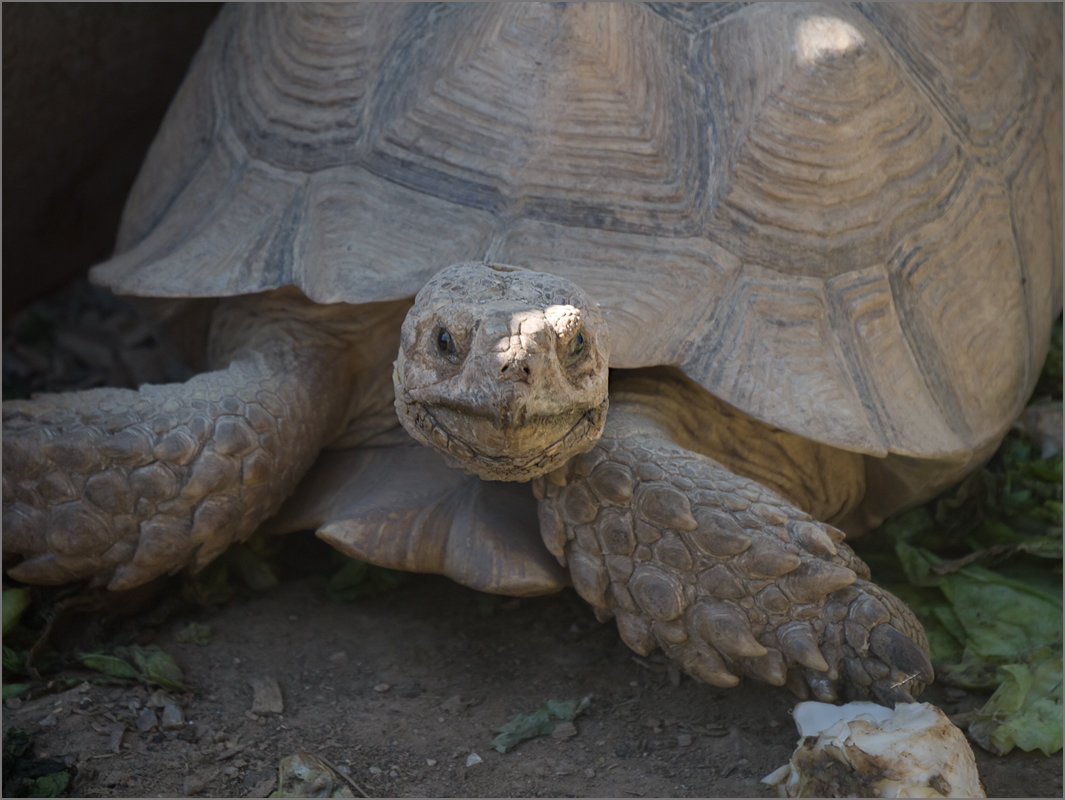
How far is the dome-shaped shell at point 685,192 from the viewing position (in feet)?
8.46

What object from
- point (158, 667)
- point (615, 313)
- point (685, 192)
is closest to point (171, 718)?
point (158, 667)

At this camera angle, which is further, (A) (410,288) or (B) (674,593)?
(A) (410,288)

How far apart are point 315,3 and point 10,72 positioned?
1.16 metres

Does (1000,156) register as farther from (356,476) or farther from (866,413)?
(356,476)

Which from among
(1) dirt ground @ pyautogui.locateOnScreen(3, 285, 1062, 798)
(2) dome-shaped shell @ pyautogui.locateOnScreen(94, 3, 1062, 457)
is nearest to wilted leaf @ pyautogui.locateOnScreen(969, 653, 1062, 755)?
(1) dirt ground @ pyautogui.locateOnScreen(3, 285, 1062, 798)

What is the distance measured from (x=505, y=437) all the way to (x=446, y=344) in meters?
Answer: 0.22

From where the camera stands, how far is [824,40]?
9.13ft

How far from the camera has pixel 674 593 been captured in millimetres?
2332

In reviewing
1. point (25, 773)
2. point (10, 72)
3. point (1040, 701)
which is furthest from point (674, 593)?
point (10, 72)

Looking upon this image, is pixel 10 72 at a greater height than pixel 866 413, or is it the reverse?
pixel 10 72

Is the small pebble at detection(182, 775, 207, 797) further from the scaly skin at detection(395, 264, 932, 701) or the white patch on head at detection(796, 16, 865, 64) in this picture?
the white patch on head at detection(796, 16, 865, 64)

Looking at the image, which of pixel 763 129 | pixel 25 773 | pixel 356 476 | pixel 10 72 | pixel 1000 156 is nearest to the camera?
pixel 25 773

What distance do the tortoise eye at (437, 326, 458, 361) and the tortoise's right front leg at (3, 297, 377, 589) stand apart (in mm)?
772

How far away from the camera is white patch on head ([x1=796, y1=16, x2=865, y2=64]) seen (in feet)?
9.07
